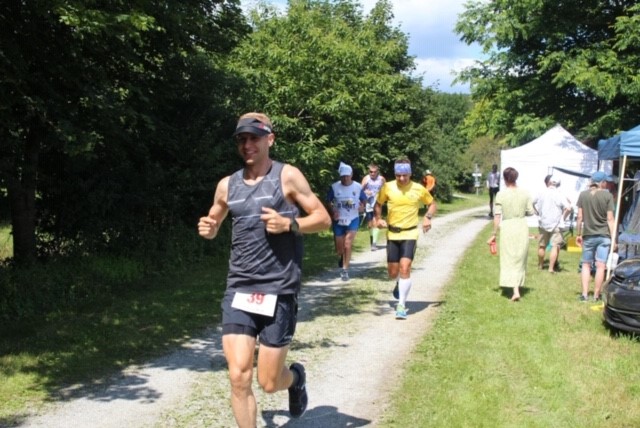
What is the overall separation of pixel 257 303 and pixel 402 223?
463 cm

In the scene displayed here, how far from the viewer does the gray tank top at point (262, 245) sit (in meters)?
3.84

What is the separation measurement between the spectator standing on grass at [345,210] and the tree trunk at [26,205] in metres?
4.85

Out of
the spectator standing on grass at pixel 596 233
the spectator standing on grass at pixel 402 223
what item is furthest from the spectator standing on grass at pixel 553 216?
the spectator standing on grass at pixel 402 223

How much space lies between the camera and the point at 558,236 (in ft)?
39.5

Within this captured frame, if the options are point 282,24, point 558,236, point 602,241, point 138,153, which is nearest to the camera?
point 602,241

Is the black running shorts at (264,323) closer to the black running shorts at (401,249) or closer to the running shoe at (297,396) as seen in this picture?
the running shoe at (297,396)

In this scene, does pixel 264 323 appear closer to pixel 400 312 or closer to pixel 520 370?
pixel 520 370

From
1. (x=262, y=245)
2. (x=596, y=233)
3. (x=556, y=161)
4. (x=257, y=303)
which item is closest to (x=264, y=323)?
(x=257, y=303)

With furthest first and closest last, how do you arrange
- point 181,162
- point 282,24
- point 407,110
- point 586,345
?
point 407,110, point 282,24, point 181,162, point 586,345

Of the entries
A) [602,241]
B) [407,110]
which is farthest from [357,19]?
[602,241]

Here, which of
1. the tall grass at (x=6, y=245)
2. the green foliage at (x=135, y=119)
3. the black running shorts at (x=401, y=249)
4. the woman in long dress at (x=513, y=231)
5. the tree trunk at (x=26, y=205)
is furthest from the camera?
the tall grass at (x=6, y=245)

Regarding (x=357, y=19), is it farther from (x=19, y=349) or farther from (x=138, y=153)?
(x=19, y=349)

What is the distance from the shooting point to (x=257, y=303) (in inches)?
150

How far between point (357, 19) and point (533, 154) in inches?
535
